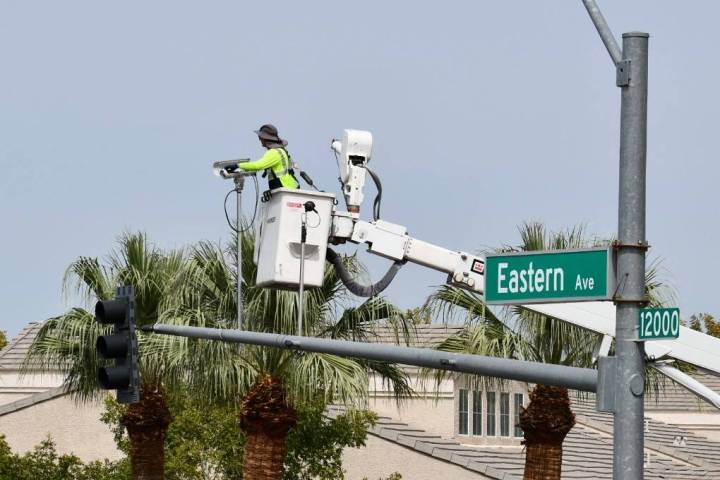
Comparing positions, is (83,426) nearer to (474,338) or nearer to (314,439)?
(314,439)

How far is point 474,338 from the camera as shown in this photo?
26.3 meters

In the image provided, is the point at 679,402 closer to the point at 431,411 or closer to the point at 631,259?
the point at 431,411

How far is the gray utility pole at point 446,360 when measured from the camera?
11.7 meters

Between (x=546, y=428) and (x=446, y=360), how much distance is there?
13.9 metres

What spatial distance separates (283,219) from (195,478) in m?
16.4

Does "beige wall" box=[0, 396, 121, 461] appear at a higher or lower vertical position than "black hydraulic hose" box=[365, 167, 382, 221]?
lower

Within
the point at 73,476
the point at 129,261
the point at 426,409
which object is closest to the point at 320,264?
the point at 129,261

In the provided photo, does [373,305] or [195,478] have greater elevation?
[373,305]

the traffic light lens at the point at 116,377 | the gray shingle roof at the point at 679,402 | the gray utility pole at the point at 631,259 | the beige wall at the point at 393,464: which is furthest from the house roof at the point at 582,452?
the gray utility pole at the point at 631,259

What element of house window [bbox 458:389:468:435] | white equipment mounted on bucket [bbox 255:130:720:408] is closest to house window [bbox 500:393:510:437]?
house window [bbox 458:389:468:435]

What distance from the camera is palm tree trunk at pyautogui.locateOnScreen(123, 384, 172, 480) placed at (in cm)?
2816

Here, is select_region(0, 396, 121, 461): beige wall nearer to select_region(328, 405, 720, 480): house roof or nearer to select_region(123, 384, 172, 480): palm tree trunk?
select_region(328, 405, 720, 480): house roof

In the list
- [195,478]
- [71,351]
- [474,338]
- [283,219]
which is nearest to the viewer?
[283,219]

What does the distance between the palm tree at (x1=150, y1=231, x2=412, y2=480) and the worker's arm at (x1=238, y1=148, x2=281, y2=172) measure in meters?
6.22
